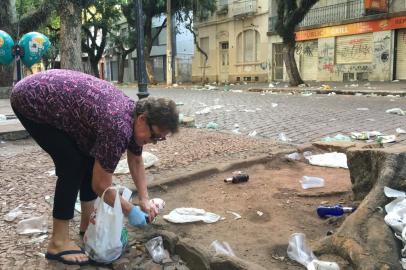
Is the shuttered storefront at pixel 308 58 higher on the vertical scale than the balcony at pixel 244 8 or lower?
lower

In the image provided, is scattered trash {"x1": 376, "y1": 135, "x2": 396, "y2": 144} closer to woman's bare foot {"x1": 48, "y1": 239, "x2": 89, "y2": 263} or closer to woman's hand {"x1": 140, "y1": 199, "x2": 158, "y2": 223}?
woman's hand {"x1": 140, "y1": 199, "x2": 158, "y2": 223}

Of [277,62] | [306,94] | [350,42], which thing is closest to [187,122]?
[306,94]

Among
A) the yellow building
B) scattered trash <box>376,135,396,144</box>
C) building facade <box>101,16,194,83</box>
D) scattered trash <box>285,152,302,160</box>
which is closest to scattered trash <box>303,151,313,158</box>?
scattered trash <box>285,152,302,160</box>

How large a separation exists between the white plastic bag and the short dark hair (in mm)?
485

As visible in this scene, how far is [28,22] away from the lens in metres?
17.1

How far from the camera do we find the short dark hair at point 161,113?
2.20m

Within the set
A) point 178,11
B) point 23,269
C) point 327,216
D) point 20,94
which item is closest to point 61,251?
point 23,269

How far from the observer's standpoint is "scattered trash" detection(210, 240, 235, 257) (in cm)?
249

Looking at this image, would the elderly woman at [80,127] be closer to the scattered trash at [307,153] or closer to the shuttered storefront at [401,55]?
the scattered trash at [307,153]

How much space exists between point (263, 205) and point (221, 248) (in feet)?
3.02

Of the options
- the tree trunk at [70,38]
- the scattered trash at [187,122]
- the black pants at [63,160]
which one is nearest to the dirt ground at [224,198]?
the black pants at [63,160]

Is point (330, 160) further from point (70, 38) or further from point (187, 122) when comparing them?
point (70, 38)

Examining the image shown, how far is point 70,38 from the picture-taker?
959 centimetres

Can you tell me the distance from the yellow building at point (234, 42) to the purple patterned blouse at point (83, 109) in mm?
24408
